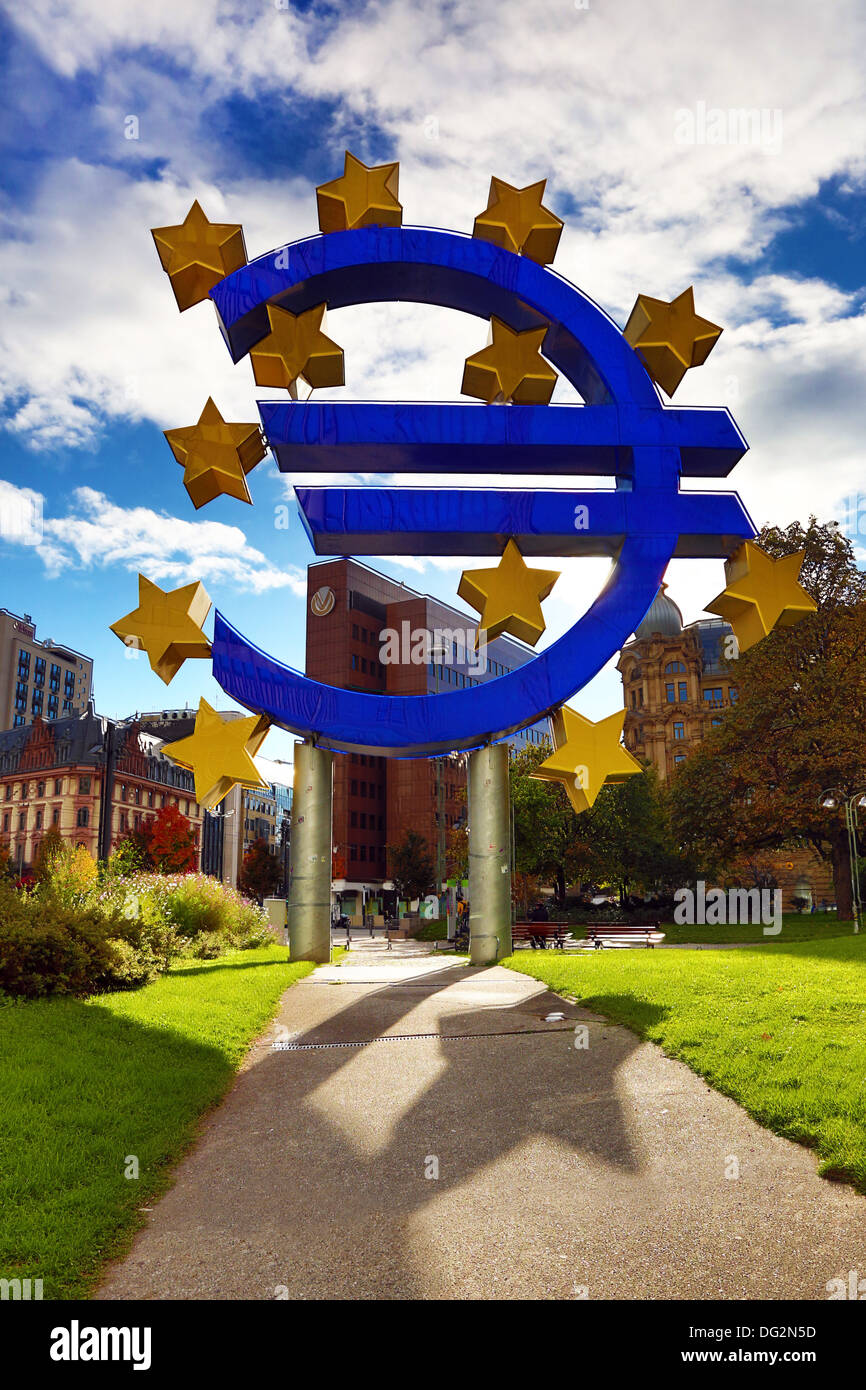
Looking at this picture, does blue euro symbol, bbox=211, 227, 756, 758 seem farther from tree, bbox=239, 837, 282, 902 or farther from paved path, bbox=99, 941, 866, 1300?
tree, bbox=239, 837, 282, 902

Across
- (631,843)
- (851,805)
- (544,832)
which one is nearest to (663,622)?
(631,843)

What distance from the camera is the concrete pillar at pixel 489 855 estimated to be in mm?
19766

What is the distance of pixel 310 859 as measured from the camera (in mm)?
20766

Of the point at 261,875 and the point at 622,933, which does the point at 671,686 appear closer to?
the point at 261,875

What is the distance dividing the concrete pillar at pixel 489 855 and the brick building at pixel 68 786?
76883mm

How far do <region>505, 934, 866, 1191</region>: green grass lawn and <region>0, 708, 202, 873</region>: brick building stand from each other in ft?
268

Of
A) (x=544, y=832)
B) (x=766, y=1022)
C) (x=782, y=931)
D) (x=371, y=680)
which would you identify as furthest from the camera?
(x=371, y=680)

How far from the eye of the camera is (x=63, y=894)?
17188 millimetres

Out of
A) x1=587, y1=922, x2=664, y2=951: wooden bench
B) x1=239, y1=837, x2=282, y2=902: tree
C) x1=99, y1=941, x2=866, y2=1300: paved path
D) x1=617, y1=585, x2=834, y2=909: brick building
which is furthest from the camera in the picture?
x1=617, y1=585, x2=834, y2=909: brick building

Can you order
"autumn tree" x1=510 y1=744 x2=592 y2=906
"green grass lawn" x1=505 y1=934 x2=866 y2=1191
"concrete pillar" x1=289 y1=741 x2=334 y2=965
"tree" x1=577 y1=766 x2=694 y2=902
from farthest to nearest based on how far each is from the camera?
"tree" x1=577 y1=766 x2=694 y2=902 < "autumn tree" x1=510 y1=744 x2=592 y2=906 < "concrete pillar" x1=289 y1=741 x2=334 y2=965 < "green grass lawn" x1=505 y1=934 x2=866 y2=1191

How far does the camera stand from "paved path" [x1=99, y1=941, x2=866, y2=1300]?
527 centimetres

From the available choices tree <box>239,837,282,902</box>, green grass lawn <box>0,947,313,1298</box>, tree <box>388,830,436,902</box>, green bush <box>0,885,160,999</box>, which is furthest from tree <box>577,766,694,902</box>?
tree <box>239,837,282,902</box>

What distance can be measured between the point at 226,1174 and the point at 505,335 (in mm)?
15920

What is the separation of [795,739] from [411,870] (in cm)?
5039
